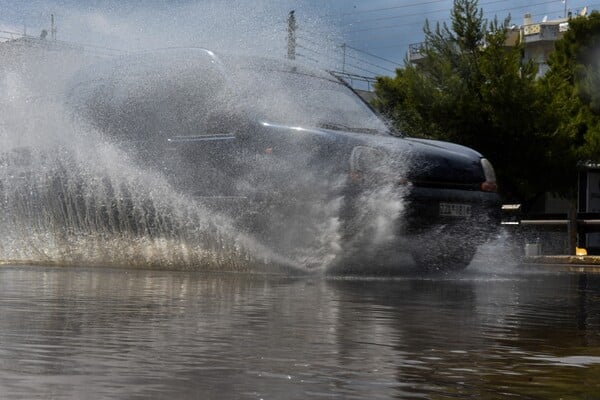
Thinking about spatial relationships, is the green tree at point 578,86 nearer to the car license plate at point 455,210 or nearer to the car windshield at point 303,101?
the car windshield at point 303,101

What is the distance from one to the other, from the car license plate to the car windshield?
0.84 meters

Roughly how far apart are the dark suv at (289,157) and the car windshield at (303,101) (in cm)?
1

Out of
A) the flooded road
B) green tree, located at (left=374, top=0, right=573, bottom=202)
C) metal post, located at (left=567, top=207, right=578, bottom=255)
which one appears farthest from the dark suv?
green tree, located at (left=374, top=0, right=573, bottom=202)

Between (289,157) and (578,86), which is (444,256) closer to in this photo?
(289,157)

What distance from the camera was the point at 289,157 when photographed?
906cm

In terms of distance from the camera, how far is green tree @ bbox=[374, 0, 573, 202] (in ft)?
99.6

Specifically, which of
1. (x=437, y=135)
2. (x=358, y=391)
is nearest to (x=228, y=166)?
(x=358, y=391)

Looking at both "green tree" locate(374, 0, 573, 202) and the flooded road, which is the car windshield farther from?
"green tree" locate(374, 0, 573, 202)

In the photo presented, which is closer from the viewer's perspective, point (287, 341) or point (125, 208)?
point (287, 341)

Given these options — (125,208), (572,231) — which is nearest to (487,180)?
(125,208)

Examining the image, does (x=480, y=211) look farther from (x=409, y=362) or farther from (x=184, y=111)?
(x=409, y=362)

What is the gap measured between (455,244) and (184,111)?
94.3 inches

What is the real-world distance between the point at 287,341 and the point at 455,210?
5.42 meters

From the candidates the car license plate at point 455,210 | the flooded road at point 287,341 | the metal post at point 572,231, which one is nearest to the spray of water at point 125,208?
the car license plate at point 455,210
